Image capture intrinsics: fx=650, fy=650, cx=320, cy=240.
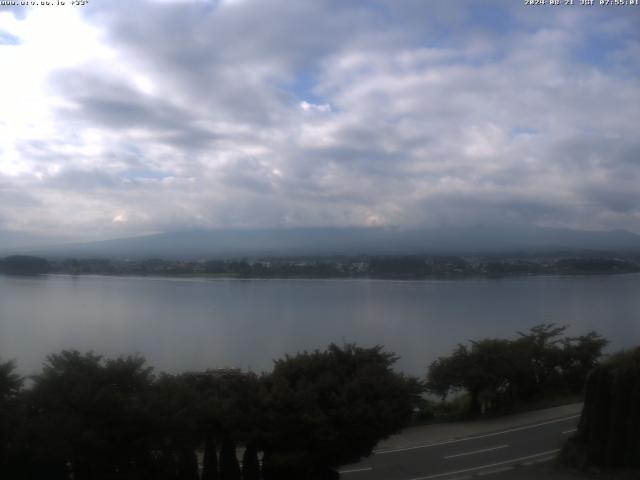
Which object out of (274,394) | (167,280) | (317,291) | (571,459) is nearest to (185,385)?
(274,394)

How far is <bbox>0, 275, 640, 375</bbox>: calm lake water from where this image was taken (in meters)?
24.2

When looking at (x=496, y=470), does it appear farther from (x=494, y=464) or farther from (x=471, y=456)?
(x=471, y=456)

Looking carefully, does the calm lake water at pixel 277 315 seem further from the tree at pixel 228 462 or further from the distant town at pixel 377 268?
the tree at pixel 228 462

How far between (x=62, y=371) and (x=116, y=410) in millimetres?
1096

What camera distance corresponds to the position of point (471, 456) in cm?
1332

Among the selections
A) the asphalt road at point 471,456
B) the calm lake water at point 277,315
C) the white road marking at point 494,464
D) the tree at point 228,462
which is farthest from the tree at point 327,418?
the calm lake water at point 277,315

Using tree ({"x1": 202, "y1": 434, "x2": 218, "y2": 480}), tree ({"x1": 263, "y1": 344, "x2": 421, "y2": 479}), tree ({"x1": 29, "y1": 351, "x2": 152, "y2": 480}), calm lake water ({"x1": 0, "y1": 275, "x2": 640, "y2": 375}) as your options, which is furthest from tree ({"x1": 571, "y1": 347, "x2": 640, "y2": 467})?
calm lake water ({"x1": 0, "y1": 275, "x2": 640, "y2": 375})

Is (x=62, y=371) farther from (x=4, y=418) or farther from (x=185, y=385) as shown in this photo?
(x=185, y=385)

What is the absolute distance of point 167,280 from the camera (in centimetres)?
5366

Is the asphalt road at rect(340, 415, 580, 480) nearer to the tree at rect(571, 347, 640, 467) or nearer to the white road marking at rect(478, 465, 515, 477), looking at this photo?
the white road marking at rect(478, 465, 515, 477)

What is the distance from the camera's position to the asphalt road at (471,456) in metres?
12.1

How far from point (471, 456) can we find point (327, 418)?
180 inches

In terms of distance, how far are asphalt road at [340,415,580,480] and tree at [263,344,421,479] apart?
180cm

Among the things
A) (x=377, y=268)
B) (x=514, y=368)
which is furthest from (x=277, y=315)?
(x=377, y=268)
